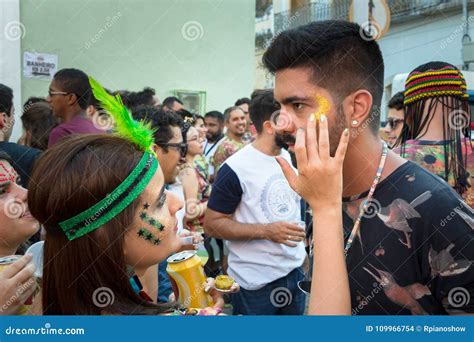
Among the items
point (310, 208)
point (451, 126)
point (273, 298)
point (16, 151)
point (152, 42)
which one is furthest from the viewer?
point (152, 42)

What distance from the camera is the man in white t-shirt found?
11.2 ft

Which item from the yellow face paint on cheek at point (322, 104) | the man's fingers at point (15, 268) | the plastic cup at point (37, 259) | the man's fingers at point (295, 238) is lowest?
the man's fingers at point (295, 238)

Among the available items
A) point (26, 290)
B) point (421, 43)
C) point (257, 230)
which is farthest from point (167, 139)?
point (421, 43)

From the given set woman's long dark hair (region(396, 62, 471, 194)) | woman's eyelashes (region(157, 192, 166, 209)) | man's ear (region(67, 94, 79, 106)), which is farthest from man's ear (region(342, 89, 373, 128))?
man's ear (region(67, 94, 79, 106))

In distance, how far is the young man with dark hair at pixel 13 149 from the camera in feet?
11.5

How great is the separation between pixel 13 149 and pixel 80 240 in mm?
2273

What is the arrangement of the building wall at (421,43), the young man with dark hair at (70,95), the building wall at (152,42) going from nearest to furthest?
1. the young man with dark hair at (70,95)
2. the building wall at (152,42)
3. the building wall at (421,43)

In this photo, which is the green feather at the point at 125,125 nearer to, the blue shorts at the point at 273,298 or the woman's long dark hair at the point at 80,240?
the woman's long dark hair at the point at 80,240

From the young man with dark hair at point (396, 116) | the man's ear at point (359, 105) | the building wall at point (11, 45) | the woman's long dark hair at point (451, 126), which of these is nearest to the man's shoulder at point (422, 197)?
the man's ear at point (359, 105)

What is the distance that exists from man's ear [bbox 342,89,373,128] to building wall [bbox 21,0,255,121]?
6.64 meters

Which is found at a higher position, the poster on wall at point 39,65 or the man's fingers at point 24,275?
the poster on wall at point 39,65

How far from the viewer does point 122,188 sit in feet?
5.36

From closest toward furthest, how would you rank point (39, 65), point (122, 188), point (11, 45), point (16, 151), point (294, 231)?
point (122, 188)
point (294, 231)
point (16, 151)
point (11, 45)
point (39, 65)

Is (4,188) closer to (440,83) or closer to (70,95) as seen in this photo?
(70,95)
